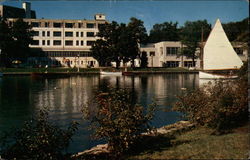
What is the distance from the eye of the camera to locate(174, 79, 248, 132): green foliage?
13.9m

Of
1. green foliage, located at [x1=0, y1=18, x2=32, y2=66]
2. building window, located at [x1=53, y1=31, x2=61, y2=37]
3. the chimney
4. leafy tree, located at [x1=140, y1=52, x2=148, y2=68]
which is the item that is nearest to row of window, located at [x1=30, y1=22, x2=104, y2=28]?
building window, located at [x1=53, y1=31, x2=61, y2=37]

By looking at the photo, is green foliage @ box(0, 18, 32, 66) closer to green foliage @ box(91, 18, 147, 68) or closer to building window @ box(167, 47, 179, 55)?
green foliage @ box(91, 18, 147, 68)

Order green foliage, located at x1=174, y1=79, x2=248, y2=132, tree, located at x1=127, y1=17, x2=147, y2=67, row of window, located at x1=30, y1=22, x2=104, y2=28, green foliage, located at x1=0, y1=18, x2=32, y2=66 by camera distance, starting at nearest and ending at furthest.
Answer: green foliage, located at x1=174, y1=79, x2=248, y2=132
green foliage, located at x1=0, y1=18, x2=32, y2=66
tree, located at x1=127, y1=17, x2=147, y2=67
row of window, located at x1=30, y1=22, x2=104, y2=28

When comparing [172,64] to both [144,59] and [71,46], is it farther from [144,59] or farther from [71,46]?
[71,46]

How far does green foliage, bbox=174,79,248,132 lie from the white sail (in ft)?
168

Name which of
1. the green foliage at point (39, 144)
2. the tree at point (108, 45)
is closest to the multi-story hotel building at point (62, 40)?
the tree at point (108, 45)

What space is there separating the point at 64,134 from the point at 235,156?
587 centimetres

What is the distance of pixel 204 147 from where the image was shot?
11.1m

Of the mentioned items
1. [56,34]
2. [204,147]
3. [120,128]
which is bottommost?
[204,147]

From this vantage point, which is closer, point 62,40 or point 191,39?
point 191,39

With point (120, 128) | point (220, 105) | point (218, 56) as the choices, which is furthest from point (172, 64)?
point (120, 128)

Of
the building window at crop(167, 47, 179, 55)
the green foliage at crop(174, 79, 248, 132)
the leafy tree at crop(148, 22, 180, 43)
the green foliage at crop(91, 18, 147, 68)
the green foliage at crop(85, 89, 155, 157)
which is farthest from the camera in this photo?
the leafy tree at crop(148, 22, 180, 43)

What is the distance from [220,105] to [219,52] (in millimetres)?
54923

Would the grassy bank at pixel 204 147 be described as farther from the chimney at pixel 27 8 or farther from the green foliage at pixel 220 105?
the chimney at pixel 27 8
